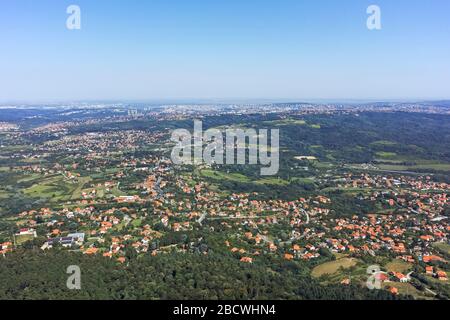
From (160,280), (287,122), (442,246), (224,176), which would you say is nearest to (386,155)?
(224,176)

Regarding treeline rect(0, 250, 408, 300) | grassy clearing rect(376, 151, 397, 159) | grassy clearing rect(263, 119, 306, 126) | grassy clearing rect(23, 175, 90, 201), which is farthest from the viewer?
grassy clearing rect(263, 119, 306, 126)

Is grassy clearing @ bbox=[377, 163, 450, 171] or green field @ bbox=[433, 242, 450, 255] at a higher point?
grassy clearing @ bbox=[377, 163, 450, 171]

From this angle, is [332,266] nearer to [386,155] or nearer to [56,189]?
→ [56,189]

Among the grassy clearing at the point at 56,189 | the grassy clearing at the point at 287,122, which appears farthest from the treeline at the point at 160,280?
the grassy clearing at the point at 287,122

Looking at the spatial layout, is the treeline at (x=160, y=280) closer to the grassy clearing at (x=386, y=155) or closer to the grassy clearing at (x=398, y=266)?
the grassy clearing at (x=398, y=266)

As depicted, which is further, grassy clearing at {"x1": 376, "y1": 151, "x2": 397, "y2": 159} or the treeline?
grassy clearing at {"x1": 376, "y1": 151, "x2": 397, "y2": 159}

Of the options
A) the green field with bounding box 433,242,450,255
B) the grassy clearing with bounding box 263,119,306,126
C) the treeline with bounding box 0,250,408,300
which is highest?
the grassy clearing with bounding box 263,119,306,126

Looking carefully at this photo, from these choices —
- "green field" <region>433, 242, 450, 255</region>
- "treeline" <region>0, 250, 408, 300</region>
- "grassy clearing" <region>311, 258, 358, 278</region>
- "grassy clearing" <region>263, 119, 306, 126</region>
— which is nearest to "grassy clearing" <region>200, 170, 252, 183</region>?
"grassy clearing" <region>311, 258, 358, 278</region>

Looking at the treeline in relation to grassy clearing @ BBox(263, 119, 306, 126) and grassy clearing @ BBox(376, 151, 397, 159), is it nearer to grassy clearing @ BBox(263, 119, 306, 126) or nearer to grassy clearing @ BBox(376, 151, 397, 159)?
grassy clearing @ BBox(376, 151, 397, 159)
